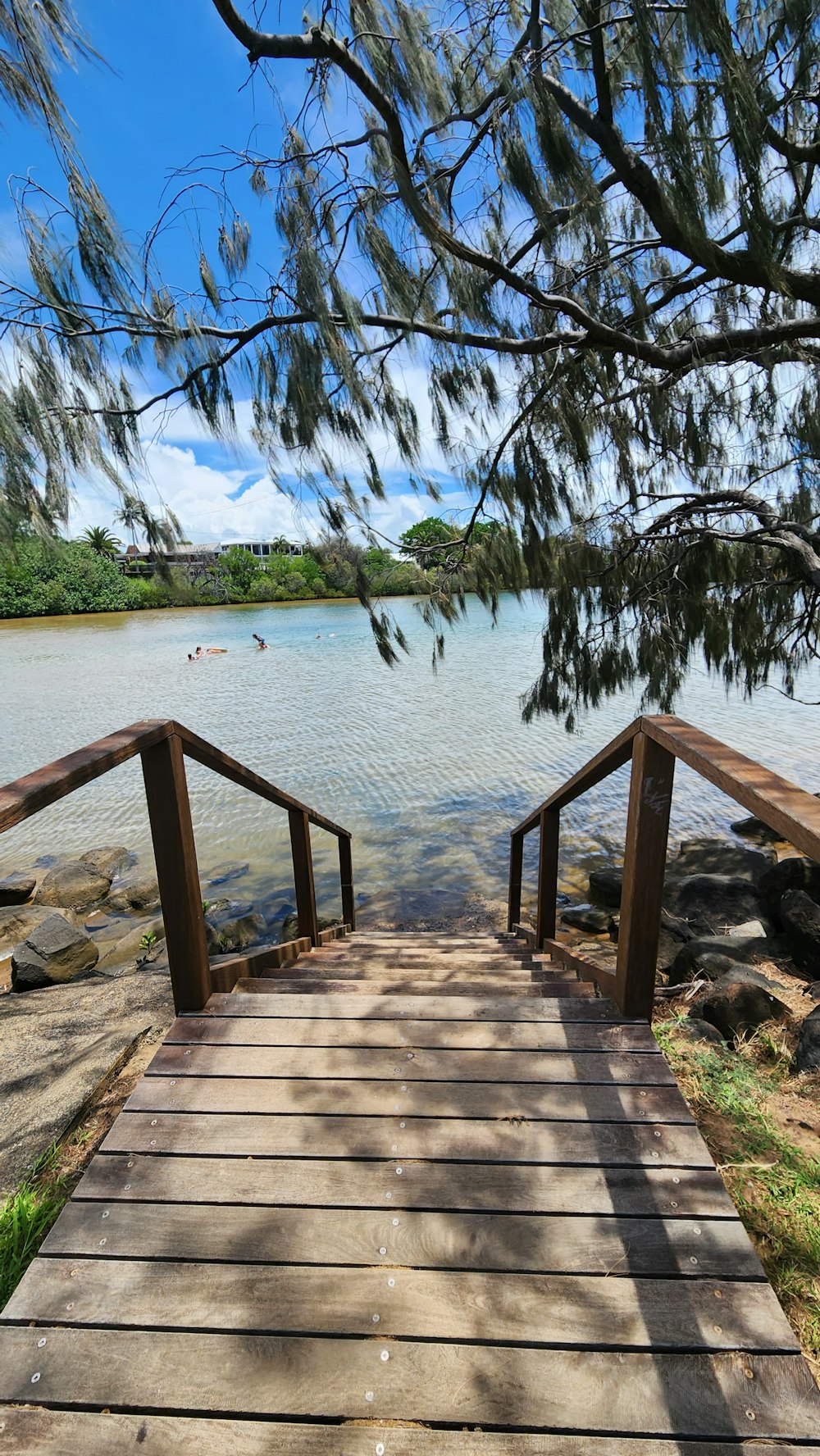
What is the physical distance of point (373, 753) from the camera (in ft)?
33.8

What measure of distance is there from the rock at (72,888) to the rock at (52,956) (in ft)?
5.12

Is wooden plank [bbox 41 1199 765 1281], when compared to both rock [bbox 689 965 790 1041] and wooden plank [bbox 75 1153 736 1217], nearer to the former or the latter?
wooden plank [bbox 75 1153 736 1217]

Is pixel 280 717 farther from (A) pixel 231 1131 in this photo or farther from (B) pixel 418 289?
(A) pixel 231 1131

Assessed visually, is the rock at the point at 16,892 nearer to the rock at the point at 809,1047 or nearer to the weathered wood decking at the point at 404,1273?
the weathered wood decking at the point at 404,1273

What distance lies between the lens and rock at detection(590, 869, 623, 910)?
5586 millimetres

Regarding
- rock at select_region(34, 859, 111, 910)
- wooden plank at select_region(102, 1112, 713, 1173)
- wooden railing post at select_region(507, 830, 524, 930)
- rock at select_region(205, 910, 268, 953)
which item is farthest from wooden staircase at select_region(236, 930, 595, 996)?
rock at select_region(34, 859, 111, 910)

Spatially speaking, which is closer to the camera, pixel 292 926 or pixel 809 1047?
pixel 809 1047

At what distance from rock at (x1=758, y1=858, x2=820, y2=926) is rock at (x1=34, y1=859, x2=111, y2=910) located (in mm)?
5768

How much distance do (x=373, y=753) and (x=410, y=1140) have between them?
29.3ft

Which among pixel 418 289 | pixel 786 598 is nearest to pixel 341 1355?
pixel 418 289

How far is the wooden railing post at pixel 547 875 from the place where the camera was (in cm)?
308

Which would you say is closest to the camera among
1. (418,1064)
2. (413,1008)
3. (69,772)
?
(69,772)

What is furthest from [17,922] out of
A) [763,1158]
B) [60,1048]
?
[763,1158]

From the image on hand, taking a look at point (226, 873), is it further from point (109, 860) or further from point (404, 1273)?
point (404, 1273)
